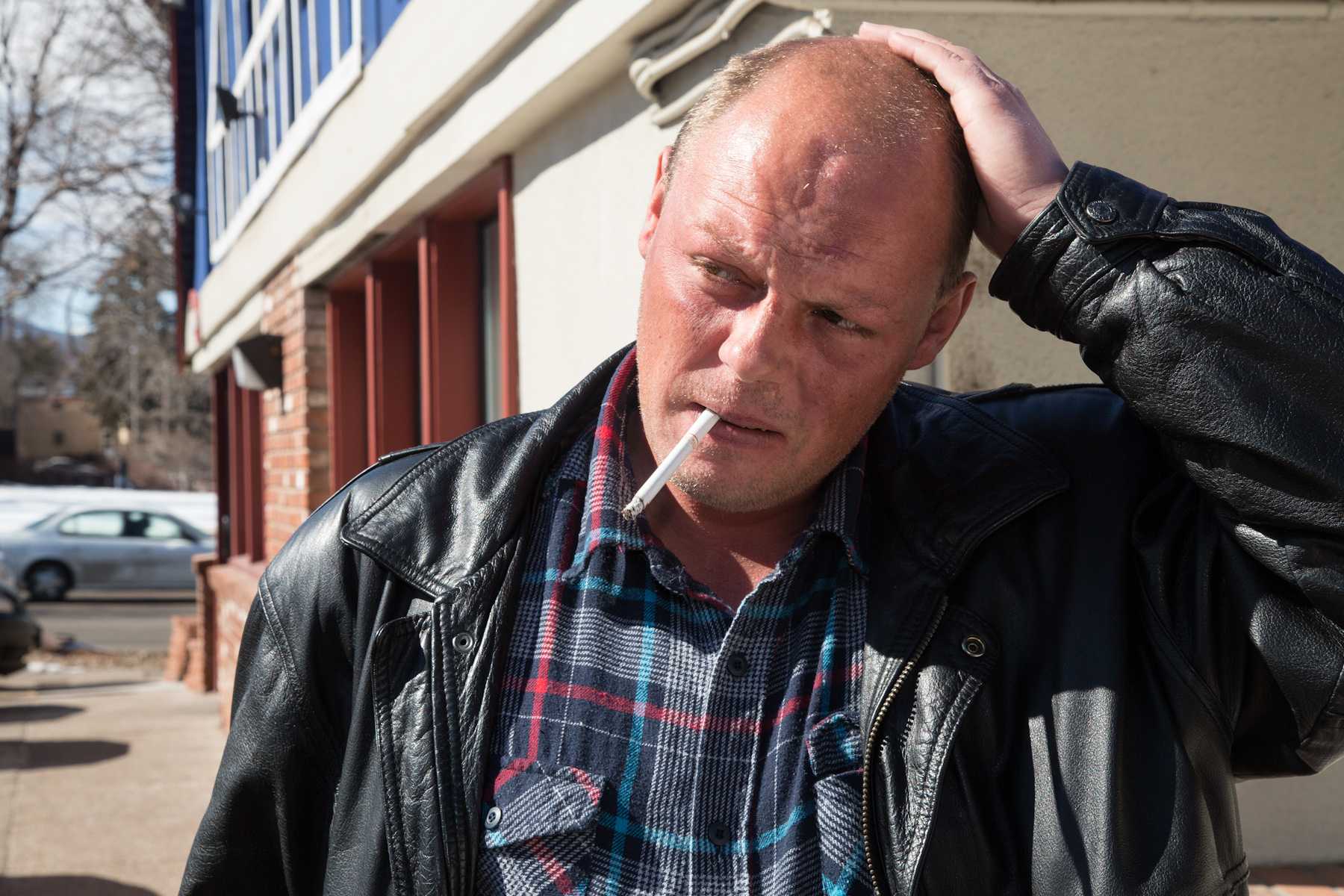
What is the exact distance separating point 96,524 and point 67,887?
14.6 meters

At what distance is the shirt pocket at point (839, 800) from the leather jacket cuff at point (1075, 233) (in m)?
0.53

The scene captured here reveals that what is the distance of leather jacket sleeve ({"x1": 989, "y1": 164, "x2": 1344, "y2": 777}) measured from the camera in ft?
4.23

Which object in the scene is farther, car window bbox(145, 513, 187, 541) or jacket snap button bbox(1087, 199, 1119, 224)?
car window bbox(145, 513, 187, 541)

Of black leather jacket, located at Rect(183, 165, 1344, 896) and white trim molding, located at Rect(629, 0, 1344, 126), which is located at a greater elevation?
white trim molding, located at Rect(629, 0, 1344, 126)

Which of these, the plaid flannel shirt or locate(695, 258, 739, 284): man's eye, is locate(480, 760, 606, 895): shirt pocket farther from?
locate(695, 258, 739, 284): man's eye

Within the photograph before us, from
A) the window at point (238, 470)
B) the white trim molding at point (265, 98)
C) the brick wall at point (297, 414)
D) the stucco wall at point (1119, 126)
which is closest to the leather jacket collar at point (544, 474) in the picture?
the stucco wall at point (1119, 126)

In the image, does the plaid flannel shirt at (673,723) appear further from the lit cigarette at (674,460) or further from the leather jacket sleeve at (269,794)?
Result: the leather jacket sleeve at (269,794)

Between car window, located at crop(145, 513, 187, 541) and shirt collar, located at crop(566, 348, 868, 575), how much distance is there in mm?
18227

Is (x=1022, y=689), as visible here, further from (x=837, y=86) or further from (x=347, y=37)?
(x=347, y=37)

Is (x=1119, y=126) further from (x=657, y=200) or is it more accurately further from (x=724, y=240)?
(x=724, y=240)

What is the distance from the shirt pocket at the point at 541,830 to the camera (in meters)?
1.34

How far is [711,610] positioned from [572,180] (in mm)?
2241

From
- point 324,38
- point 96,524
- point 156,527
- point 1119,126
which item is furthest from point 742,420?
point 96,524

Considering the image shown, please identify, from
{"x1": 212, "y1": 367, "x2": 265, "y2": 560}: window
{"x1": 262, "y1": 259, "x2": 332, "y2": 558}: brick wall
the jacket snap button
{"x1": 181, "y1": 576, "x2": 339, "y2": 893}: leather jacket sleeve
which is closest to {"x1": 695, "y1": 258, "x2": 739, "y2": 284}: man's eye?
the jacket snap button
